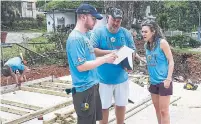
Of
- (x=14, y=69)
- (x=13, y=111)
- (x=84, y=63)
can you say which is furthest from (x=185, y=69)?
(x=84, y=63)

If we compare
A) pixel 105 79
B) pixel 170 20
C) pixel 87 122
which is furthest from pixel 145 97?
pixel 170 20

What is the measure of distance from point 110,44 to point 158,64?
Result: 695mm

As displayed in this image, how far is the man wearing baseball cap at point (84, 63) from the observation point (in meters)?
3.19

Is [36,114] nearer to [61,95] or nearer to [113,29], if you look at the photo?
[61,95]

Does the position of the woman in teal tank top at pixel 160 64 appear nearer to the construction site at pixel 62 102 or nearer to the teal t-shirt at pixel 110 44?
the teal t-shirt at pixel 110 44

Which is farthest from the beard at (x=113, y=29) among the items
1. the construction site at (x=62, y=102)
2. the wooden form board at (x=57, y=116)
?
the wooden form board at (x=57, y=116)

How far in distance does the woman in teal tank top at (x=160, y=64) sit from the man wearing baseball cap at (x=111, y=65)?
13.5 inches

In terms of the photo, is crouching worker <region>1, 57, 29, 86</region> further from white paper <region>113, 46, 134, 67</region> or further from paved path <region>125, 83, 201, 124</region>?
white paper <region>113, 46, 134, 67</region>

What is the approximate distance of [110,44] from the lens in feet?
13.7

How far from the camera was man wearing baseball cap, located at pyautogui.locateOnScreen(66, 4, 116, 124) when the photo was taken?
319 cm

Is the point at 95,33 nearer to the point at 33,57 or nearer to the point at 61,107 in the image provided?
the point at 61,107

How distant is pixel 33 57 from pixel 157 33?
844 cm

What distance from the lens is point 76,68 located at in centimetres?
326

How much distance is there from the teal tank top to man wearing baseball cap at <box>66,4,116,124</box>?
2.79 feet
